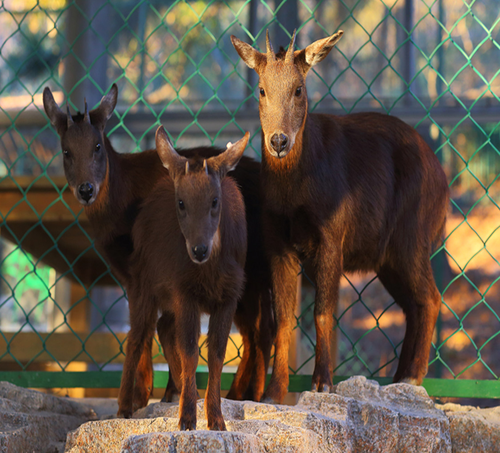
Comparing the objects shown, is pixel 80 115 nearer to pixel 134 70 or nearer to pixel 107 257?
pixel 107 257

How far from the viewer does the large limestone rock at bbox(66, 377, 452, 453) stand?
2447mm

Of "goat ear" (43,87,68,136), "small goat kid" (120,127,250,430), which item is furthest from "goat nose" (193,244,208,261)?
"goat ear" (43,87,68,136)

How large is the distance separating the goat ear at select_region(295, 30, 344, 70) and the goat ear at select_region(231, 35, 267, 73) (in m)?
0.17

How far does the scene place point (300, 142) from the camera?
9.90 ft

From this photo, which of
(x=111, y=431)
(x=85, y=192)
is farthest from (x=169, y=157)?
(x=111, y=431)

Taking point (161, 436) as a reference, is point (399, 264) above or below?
above

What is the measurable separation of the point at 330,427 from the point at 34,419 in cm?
139

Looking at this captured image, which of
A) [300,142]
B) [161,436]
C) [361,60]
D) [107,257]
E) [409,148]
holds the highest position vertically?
[361,60]

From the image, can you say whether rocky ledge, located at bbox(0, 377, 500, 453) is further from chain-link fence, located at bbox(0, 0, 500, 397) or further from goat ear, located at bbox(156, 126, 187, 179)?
goat ear, located at bbox(156, 126, 187, 179)

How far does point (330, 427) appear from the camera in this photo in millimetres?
2613

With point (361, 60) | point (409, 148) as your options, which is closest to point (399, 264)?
point (409, 148)

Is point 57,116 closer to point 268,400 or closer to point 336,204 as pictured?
point 336,204

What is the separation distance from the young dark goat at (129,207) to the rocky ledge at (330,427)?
1.61 ft

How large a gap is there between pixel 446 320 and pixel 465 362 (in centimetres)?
100
